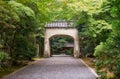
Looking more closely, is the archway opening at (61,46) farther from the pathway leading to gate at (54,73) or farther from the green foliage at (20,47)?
the pathway leading to gate at (54,73)

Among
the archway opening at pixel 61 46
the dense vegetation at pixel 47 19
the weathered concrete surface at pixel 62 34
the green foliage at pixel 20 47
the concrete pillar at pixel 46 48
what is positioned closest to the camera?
the dense vegetation at pixel 47 19

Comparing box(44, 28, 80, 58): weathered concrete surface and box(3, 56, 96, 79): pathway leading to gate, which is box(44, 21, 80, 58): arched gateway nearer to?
box(44, 28, 80, 58): weathered concrete surface

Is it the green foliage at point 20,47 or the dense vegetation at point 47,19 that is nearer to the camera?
the dense vegetation at point 47,19

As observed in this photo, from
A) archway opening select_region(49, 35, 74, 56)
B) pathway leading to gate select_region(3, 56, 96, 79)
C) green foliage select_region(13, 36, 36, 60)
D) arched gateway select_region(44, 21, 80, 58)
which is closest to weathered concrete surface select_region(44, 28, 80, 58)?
arched gateway select_region(44, 21, 80, 58)

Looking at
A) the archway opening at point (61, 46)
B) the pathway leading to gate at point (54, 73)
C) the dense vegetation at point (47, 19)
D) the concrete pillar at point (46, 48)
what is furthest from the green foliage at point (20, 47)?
the archway opening at point (61, 46)

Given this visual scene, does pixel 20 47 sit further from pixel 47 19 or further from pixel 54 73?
pixel 54 73

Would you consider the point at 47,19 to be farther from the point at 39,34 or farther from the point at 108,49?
the point at 39,34

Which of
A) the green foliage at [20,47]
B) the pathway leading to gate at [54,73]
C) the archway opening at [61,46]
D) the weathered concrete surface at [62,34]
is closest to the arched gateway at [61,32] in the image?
the weathered concrete surface at [62,34]

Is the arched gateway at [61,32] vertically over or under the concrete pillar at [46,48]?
over

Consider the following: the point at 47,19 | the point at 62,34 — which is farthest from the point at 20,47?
the point at 62,34

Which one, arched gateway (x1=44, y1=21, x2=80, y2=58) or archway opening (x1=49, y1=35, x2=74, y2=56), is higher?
arched gateway (x1=44, y1=21, x2=80, y2=58)

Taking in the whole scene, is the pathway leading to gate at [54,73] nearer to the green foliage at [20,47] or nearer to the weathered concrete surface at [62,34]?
the green foliage at [20,47]

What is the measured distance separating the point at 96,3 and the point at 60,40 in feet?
124

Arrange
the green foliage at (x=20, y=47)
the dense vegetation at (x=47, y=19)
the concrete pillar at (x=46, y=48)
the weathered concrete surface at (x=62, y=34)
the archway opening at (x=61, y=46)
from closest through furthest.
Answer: the dense vegetation at (x=47, y=19) < the green foliage at (x=20, y=47) < the weathered concrete surface at (x=62, y=34) < the concrete pillar at (x=46, y=48) < the archway opening at (x=61, y=46)
